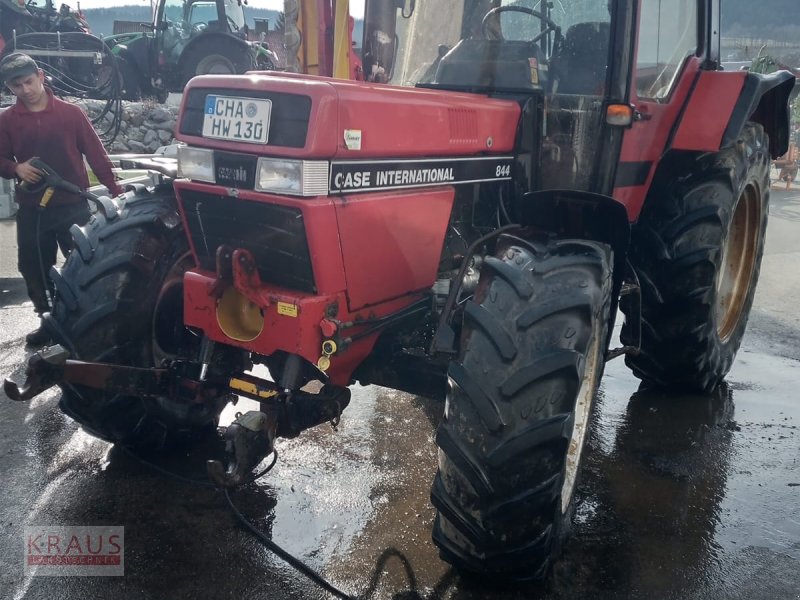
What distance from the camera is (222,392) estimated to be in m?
3.17

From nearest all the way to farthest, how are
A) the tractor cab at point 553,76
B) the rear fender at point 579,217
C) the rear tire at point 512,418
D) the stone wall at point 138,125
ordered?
the rear tire at point 512,418 < the rear fender at point 579,217 < the tractor cab at point 553,76 < the stone wall at point 138,125

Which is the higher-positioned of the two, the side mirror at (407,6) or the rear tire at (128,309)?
the side mirror at (407,6)

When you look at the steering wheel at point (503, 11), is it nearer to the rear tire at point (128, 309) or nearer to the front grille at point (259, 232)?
the front grille at point (259, 232)

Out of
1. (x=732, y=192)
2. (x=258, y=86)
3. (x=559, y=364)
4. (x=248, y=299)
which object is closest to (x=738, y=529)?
(x=559, y=364)

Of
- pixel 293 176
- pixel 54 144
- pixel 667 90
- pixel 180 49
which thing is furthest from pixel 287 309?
pixel 180 49

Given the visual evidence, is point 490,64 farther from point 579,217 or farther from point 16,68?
point 16,68

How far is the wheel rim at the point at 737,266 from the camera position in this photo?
4680mm

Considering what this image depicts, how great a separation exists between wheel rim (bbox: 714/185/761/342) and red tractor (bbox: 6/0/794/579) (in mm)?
609

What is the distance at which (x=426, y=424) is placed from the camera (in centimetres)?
406

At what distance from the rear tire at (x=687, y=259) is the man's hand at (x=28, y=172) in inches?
144

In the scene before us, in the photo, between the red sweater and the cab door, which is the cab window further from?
the red sweater

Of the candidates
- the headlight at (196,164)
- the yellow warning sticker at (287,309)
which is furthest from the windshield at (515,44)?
the yellow warning sticker at (287,309)

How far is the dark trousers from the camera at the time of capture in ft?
16.6

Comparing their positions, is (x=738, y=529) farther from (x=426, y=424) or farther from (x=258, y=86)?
(x=258, y=86)
